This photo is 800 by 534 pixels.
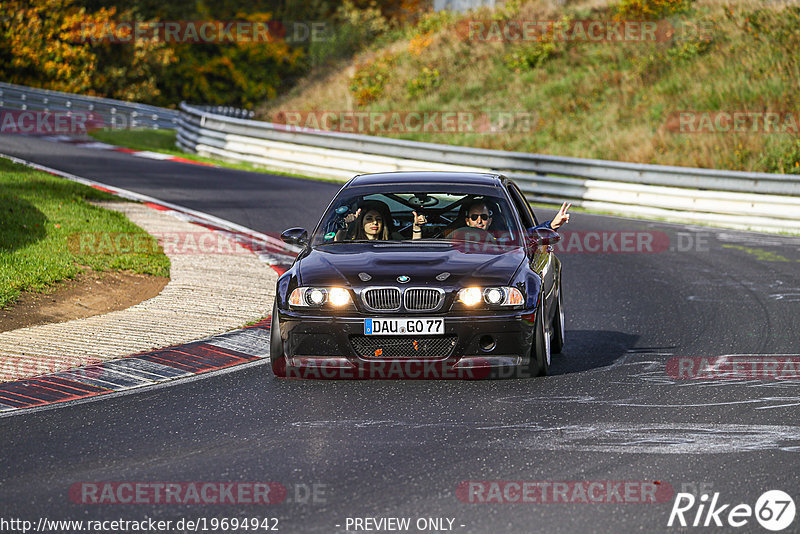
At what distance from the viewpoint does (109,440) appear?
6.89 meters

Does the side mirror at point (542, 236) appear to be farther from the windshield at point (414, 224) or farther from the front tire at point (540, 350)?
the front tire at point (540, 350)

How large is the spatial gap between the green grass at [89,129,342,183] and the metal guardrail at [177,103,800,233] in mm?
313

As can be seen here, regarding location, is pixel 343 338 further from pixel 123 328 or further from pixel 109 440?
pixel 123 328

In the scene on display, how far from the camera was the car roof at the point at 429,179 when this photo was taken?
32.0ft

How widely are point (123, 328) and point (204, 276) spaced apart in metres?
2.87

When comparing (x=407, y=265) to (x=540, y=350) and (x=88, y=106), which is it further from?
(x=88, y=106)

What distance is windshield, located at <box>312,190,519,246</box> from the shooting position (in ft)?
30.7

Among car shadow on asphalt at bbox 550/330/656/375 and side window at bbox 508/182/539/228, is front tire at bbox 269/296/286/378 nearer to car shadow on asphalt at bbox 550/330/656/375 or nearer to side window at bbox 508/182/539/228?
car shadow on asphalt at bbox 550/330/656/375

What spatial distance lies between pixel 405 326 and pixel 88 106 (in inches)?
1221

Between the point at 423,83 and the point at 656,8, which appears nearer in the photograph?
the point at 656,8

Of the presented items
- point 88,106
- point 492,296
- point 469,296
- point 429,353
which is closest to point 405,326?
point 429,353

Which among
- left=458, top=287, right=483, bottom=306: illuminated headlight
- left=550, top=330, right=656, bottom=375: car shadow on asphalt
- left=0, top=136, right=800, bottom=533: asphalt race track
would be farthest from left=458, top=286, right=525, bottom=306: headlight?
left=550, top=330, right=656, bottom=375: car shadow on asphalt

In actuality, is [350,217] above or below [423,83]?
below

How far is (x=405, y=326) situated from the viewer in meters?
8.05
